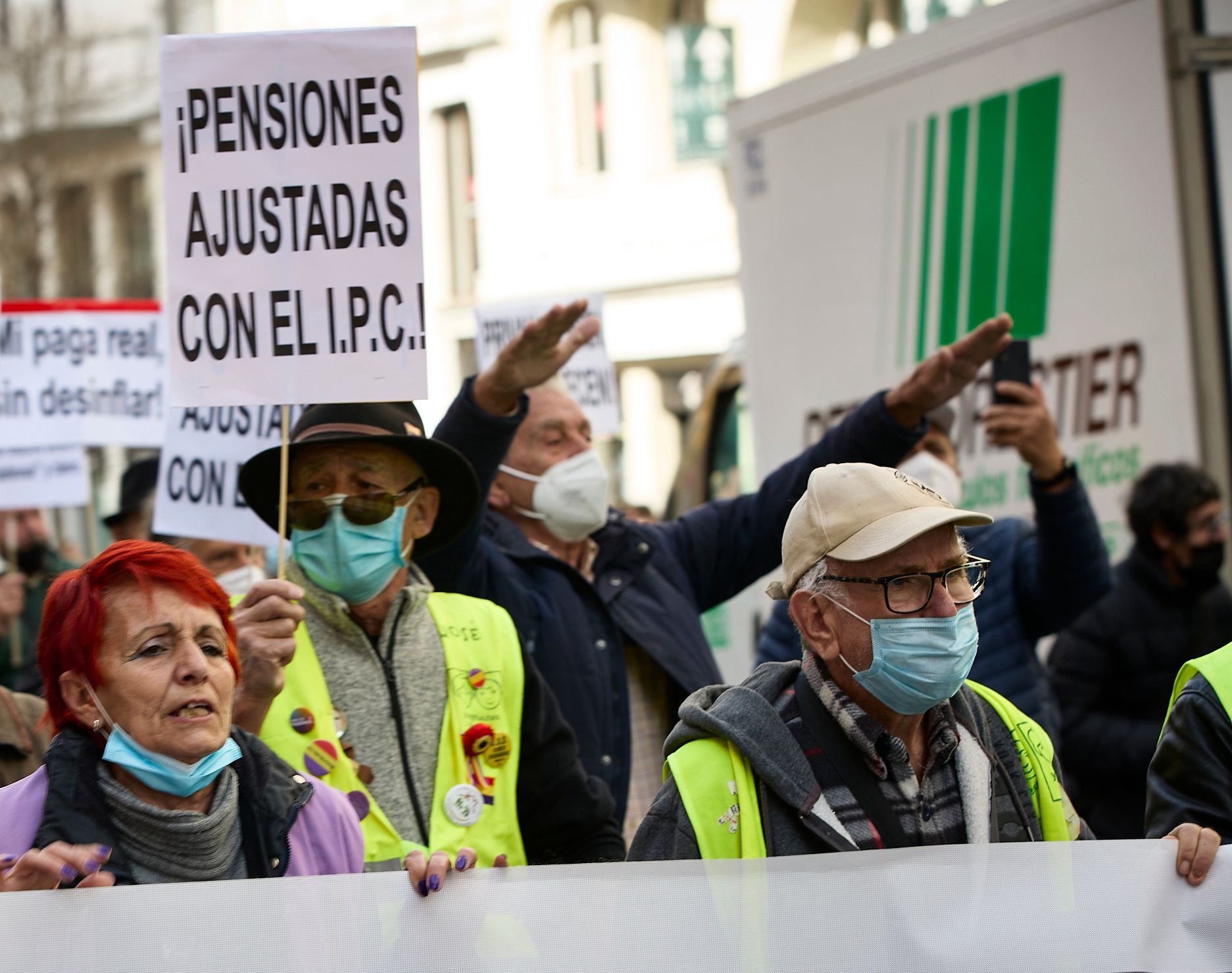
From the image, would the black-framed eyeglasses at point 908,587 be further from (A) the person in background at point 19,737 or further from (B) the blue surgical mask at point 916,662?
(A) the person in background at point 19,737

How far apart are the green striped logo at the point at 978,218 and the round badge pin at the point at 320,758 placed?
13.4ft

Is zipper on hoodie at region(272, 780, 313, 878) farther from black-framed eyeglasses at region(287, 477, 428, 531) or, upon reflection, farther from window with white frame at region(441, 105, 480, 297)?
window with white frame at region(441, 105, 480, 297)

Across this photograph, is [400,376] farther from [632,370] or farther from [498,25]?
[498,25]

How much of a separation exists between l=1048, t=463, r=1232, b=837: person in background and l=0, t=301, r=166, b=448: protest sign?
160 inches

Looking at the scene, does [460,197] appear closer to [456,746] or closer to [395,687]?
[395,687]

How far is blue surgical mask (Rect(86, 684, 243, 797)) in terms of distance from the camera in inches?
115

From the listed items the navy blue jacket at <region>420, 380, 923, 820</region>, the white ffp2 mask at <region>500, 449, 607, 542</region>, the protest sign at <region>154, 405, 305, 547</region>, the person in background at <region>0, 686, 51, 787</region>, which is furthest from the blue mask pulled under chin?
the protest sign at <region>154, 405, 305, 547</region>

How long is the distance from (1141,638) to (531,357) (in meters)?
2.69

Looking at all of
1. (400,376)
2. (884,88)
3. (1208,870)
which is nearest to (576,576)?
(400,376)

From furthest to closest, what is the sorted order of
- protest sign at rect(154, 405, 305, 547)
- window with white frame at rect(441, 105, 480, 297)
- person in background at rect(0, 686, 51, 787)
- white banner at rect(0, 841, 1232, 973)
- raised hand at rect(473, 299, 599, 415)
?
1. window with white frame at rect(441, 105, 480, 297)
2. protest sign at rect(154, 405, 305, 547)
3. raised hand at rect(473, 299, 599, 415)
4. person in background at rect(0, 686, 51, 787)
5. white banner at rect(0, 841, 1232, 973)

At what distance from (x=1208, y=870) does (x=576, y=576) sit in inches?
82.6

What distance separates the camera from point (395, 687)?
144 inches

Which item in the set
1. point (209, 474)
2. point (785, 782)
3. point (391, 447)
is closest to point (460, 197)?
point (209, 474)

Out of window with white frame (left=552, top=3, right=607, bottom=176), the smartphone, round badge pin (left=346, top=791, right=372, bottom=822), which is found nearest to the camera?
round badge pin (left=346, top=791, right=372, bottom=822)
